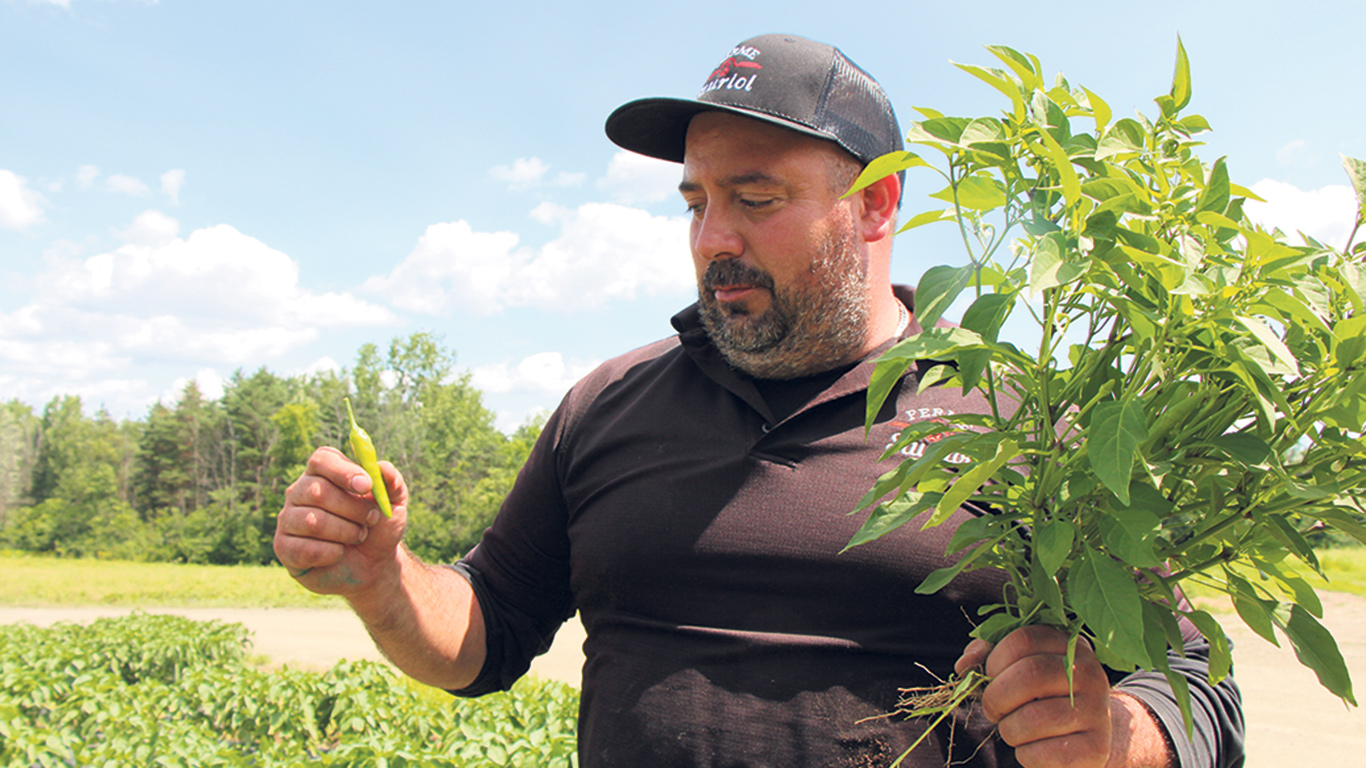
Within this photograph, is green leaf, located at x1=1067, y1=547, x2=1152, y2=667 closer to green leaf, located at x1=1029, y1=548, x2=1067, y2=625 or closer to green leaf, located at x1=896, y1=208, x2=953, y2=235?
green leaf, located at x1=1029, y1=548, x2=1067, y2=625

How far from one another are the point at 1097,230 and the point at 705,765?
1552 millimetres

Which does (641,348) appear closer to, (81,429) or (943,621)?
(943,621)

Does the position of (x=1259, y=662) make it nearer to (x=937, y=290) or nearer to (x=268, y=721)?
(x=268, y=721)

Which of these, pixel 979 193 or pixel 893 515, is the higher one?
pixel 979 193

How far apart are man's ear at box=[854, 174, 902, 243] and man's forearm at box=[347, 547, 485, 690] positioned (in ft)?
5.51

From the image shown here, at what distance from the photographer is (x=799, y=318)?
2418 mm

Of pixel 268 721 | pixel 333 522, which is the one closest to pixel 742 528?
pixel 333 522

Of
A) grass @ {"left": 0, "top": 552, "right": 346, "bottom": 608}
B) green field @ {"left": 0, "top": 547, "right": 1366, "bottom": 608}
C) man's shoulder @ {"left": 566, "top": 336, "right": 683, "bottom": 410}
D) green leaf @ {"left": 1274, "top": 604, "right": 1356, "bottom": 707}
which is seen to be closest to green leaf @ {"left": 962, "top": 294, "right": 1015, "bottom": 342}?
green leaf @ {"left": 1274, "top": 604, "right": 1356, "bottom": 707}

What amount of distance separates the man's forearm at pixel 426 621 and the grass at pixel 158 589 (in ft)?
90.6

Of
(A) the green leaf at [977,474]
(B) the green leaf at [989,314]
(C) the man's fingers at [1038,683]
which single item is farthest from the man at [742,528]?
(B) the green leaf at [989,314]

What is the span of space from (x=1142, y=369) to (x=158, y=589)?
3657 cm

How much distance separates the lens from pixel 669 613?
226cm

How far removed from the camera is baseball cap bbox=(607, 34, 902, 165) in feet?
7.84

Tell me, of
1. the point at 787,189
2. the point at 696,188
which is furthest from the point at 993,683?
the point at 696,188
